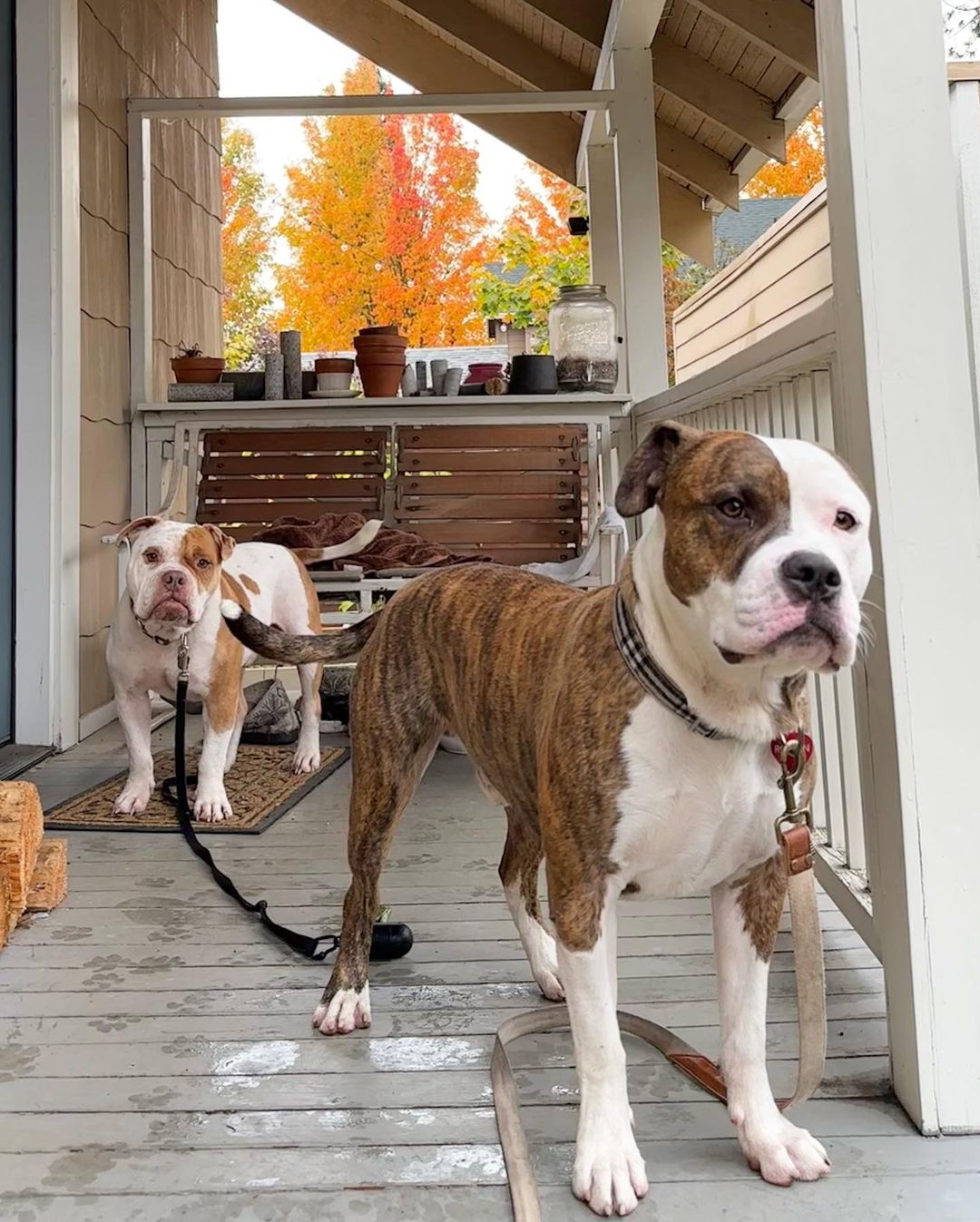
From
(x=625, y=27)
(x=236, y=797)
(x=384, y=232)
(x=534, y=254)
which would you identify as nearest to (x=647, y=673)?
(x=236, y=797)

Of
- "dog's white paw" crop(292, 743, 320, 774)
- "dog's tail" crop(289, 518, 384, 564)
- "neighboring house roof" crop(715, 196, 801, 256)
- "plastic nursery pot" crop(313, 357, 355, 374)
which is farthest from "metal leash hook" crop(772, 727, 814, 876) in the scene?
"neighboring house roof" crop(715, 196, 801, 256)

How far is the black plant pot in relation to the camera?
5863mm

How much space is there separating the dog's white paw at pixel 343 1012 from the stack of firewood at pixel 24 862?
846 mm

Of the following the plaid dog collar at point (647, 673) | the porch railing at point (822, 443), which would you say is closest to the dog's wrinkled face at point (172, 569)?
the porch railing at point (822, 443)

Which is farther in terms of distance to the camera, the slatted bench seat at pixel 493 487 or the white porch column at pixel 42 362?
the slatted bench seat at pixel 493 487

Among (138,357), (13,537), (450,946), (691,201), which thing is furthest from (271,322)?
Answer: (450,946)

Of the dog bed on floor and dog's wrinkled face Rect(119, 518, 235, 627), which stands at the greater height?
dog's wrinkled face Rect(119, 518, 235, 627)

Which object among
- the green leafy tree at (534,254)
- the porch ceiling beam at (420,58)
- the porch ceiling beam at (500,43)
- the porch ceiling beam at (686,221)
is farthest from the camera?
the green leafy tree at (534,254)

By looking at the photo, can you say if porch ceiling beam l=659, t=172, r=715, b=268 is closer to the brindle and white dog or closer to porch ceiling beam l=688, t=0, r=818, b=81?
porch ceiling beam l=688, t=0, r=818, b=81

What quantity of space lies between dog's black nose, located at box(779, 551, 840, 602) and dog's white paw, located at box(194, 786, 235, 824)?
2.69 metres

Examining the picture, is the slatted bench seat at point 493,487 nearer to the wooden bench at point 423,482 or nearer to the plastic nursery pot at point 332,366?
the wooden bench at point 423,482

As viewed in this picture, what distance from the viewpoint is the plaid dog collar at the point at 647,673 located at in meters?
1.53

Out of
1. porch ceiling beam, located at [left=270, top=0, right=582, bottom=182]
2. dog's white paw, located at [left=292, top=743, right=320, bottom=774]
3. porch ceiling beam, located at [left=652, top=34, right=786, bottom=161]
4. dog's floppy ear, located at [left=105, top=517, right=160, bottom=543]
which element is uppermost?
porch ceiling beam, located at [left=270, top=0, right=582, bottom=182]

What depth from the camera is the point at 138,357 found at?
584 centimetres
